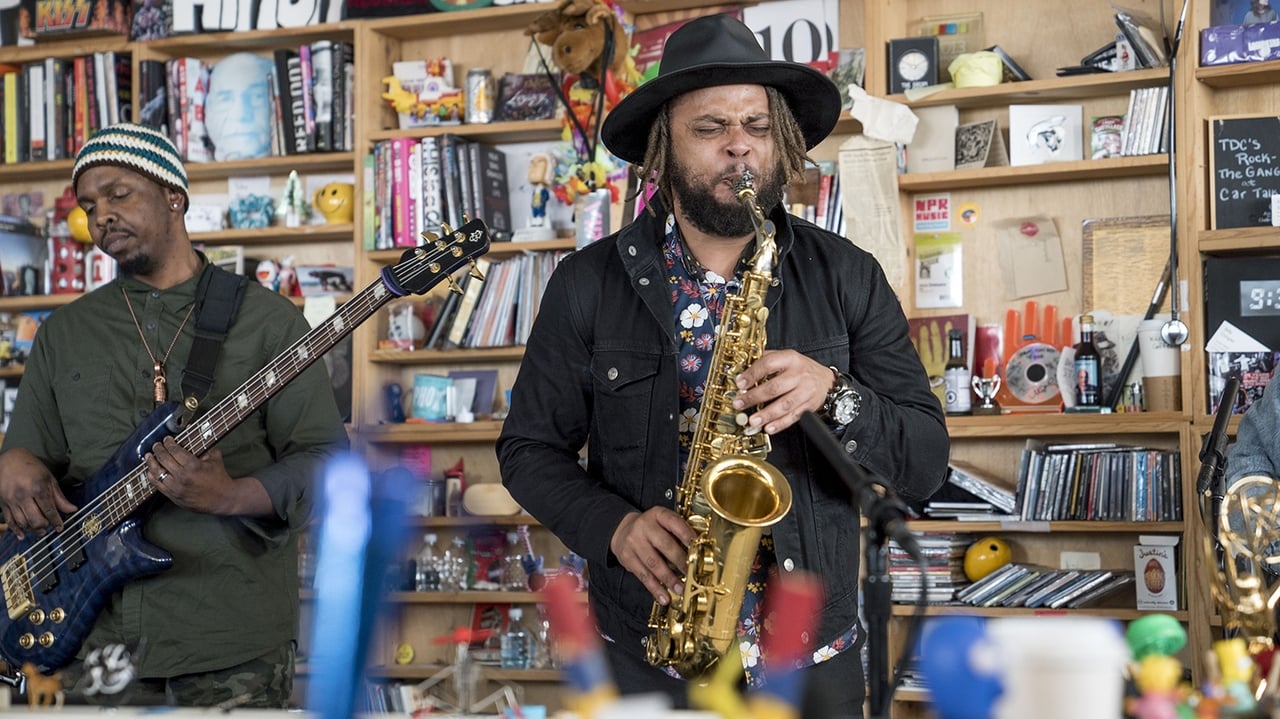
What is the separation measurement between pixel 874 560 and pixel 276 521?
1650 mm

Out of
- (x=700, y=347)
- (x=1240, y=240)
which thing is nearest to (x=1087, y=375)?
(x=1240, y=240)

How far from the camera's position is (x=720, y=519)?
1.95m

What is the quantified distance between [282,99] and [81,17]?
31.8 inches

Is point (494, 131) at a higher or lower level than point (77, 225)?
higher

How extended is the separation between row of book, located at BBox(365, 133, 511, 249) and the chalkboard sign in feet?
6.99

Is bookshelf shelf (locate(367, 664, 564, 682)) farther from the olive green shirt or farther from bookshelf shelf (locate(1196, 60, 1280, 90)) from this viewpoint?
bookshelf shelf (locate(1196, 60, 1280, 90))

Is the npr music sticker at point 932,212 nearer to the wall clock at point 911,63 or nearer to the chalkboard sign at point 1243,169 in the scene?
the wall clock at point 911,63

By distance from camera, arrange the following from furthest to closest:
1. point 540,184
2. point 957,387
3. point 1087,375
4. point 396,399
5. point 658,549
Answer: point 396,399 → point 540,184 → point 957,387 → point 1087,375 → point 658,549

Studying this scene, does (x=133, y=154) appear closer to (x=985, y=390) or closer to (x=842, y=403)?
(x=842, y=403)

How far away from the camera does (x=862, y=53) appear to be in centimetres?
413

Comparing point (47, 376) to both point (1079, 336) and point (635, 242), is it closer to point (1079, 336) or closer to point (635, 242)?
point (635, 242)

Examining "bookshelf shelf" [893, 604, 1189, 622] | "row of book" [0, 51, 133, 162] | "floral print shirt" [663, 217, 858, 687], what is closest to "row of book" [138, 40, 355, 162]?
"row of book" [0, 51, 133, 162]

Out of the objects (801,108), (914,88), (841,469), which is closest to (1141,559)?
(914,88)

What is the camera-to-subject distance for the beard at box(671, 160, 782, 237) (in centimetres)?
210
